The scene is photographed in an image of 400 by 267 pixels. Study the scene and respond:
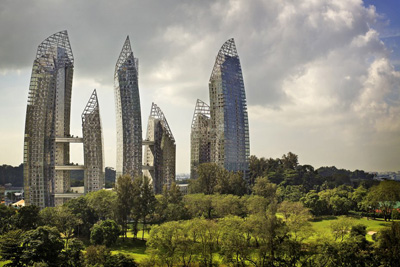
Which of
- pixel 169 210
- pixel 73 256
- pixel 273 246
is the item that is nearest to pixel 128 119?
pixel 169 210

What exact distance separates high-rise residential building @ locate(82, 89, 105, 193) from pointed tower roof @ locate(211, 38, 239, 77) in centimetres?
3163

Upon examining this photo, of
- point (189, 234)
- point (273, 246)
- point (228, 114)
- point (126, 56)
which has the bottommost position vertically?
point (273, 246)

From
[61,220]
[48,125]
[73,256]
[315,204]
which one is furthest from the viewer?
[48,125]

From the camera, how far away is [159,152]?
81250mm

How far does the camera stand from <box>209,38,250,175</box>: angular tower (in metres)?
90.5

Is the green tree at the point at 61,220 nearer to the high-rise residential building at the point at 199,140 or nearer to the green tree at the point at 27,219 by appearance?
the green tree at the point at 27,219

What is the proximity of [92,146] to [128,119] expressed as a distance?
8081 millimetres

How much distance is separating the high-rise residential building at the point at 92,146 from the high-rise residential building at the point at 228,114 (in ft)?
88.5

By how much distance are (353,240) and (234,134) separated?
55528 millimetres

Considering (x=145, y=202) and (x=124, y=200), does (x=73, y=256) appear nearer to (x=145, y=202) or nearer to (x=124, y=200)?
(x=124, y=200)

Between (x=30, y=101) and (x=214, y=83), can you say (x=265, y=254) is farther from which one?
(x=214, y=83)

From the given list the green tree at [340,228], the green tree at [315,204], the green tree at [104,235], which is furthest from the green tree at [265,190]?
the green tree at [104,235]

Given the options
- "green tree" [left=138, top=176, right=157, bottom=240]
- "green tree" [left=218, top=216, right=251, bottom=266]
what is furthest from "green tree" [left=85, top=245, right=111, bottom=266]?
"green tree" [left=138, top=176, right=157, bottom=240]

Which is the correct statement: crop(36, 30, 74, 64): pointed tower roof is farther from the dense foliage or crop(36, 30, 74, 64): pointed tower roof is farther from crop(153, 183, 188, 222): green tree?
crop(153, 183, 188, 222): green tree
